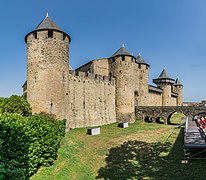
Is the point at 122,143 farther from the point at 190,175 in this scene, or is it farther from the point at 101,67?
the point at 101,67

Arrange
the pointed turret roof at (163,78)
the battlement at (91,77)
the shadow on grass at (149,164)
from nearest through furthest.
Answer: the shadow on grass at (149,164) → the battlement at (91,77) → the pointed turret roof at (163,78)

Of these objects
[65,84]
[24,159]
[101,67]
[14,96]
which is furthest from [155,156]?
[101,67]

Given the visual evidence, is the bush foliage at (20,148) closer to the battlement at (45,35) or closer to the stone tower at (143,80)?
the battlement at (45,35)

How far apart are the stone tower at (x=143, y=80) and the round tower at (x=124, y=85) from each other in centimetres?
505

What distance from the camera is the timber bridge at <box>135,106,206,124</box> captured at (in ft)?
82.3

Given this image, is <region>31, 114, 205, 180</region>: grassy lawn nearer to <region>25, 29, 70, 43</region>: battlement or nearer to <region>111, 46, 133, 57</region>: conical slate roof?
<region>25, 29, 70, 43</region>: battlement

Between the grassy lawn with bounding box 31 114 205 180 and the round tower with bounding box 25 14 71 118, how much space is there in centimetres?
386

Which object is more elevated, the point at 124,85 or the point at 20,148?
the point at 124,85

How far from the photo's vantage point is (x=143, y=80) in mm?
30156

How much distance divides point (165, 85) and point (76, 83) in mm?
23818

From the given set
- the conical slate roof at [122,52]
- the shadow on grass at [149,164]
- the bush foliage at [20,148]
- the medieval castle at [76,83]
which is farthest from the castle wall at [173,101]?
the bush foliage at [20,148]

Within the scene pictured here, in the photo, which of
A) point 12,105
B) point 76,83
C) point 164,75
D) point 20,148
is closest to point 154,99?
point 164,75

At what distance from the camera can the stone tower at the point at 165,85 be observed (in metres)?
36.8

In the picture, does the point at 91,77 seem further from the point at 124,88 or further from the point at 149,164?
the point at 149,164
